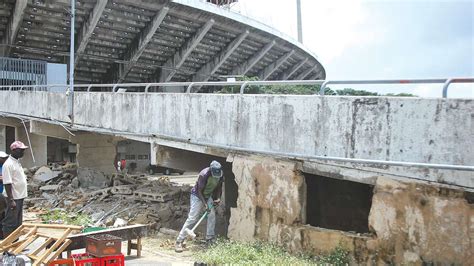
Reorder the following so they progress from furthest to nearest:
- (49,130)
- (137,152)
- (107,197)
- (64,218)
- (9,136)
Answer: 1. (137,152)
2. (9,136)
3. (49,130)
4. (107,197)
5. (64,218)

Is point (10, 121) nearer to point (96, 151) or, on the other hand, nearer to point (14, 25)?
point (96, 151)

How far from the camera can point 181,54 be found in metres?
29.8

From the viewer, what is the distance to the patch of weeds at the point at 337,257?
6547 millimetres

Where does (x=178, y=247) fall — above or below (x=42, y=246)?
below

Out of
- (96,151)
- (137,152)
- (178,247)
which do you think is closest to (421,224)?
(178,247)

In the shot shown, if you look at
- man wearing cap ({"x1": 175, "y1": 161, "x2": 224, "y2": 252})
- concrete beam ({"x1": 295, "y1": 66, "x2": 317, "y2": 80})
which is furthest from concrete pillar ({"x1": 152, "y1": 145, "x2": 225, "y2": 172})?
concrete beam ({"x1": 295, "y1": 66, "x2": 317, "y2": 80})

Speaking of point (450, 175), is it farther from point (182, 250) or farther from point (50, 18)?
point (50, 18)

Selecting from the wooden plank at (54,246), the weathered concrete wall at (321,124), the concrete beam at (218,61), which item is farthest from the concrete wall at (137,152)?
the wooden plank at (54,246)

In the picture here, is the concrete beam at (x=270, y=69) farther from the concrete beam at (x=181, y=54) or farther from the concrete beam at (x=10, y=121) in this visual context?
the concrete beam at (x=10, y=121)

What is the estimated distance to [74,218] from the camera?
10609 mm

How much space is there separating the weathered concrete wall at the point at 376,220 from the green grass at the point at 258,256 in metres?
0.17

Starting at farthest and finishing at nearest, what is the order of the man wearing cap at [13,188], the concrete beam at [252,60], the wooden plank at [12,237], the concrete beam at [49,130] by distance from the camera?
the concrete beam at [252,60] < the concrete beam at [49,130] < the man wearing cap at [13,188] < the wooden plank at [12,237]

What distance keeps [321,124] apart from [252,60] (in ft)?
92.7

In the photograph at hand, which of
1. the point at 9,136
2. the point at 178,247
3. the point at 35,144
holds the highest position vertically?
the point at 9,136
